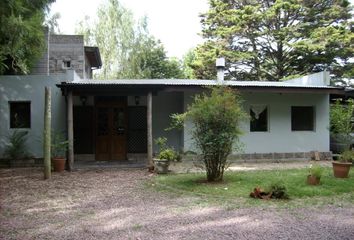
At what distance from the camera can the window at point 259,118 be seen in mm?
14672

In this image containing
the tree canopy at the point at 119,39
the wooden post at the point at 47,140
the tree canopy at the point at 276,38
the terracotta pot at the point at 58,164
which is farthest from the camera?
the tree canopy at the point at 119,39

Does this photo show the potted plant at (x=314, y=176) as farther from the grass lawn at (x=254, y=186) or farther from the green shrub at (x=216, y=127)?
the green shrub at (x=216, y=127)

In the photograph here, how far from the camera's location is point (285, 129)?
1473 cm

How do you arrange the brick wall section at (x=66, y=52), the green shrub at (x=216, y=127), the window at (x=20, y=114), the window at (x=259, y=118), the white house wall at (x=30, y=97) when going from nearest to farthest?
the green shrub at (x=216, y=127), the white house wall at (x=30, y=97), the window at (x=20, y=114), the window at (x=259, y=118), the brick wall section at (x=66, y=52)

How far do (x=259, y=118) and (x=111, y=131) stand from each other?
5865 millimetres

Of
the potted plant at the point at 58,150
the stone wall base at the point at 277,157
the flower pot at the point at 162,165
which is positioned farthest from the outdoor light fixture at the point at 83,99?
the stone wall base at the point at 277,157

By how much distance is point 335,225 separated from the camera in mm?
5527

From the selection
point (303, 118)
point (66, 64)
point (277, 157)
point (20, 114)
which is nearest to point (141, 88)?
point (20, 114)

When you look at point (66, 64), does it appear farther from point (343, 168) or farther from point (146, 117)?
point (343, 168)

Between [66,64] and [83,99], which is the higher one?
[66,64]

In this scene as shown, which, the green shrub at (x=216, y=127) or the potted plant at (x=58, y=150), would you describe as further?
the potted plant at (x=58, y=150)

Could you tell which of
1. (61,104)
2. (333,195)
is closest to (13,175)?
(61,104)

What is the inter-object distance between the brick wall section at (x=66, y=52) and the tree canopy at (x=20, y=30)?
3548mm

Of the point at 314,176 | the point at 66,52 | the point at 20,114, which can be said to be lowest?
the point at 314,176
